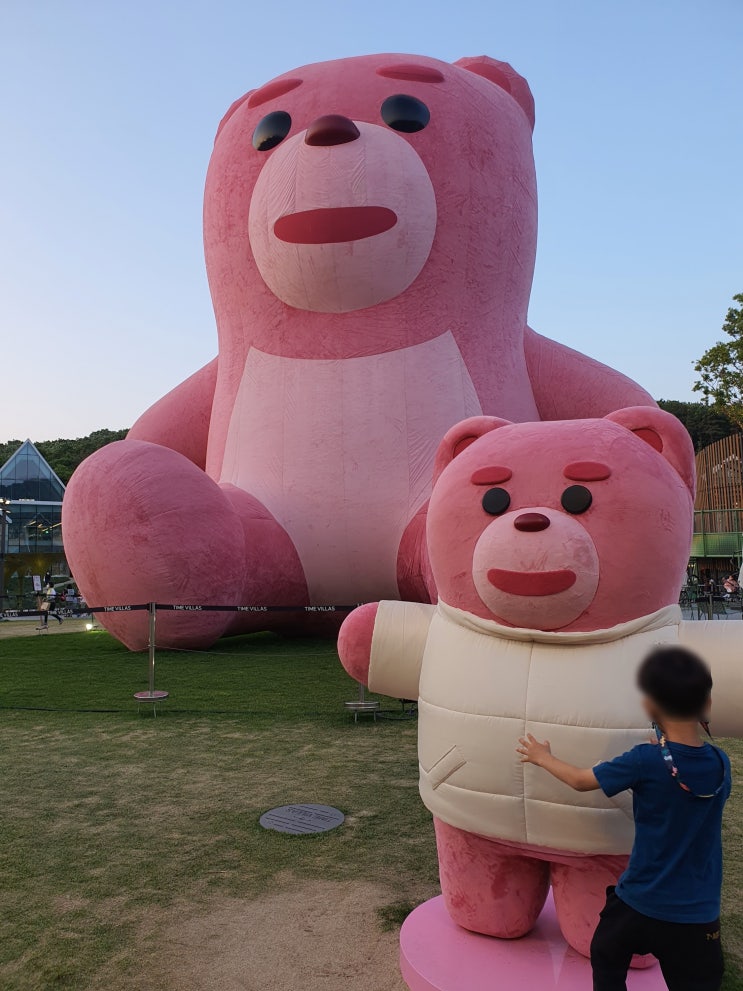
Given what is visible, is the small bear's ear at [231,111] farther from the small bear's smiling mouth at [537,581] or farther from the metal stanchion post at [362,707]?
the small bear's smiling mouth at [537,581]

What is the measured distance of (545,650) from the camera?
2373mm

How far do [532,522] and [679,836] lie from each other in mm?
908

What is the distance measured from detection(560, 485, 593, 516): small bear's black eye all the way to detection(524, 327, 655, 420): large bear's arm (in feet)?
22.5

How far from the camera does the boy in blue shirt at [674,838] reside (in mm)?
1737

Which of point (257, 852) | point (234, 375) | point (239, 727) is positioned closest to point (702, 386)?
point (234, 375)

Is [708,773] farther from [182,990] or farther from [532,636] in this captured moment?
[182,990]

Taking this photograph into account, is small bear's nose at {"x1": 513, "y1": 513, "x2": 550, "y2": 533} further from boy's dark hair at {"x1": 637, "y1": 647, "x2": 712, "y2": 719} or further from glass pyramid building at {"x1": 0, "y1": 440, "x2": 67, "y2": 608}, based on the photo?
glass pyramid building at {"x1": 0, "y1": 440, "x2": 67, "y2": 608}

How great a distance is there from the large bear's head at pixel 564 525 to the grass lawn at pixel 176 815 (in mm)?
1190

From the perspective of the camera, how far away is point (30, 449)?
31812 mm

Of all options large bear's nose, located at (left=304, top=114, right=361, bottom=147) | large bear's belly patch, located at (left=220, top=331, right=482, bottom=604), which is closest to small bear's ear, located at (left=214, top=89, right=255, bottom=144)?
large bear's nose, located at (left=304, top=114, right=361, bottom=147)

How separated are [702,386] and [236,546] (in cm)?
1655

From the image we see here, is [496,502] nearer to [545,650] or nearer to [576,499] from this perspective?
[576,499]

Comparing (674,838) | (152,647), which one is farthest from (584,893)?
(152,647)

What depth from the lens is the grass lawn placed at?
2.71 metres
